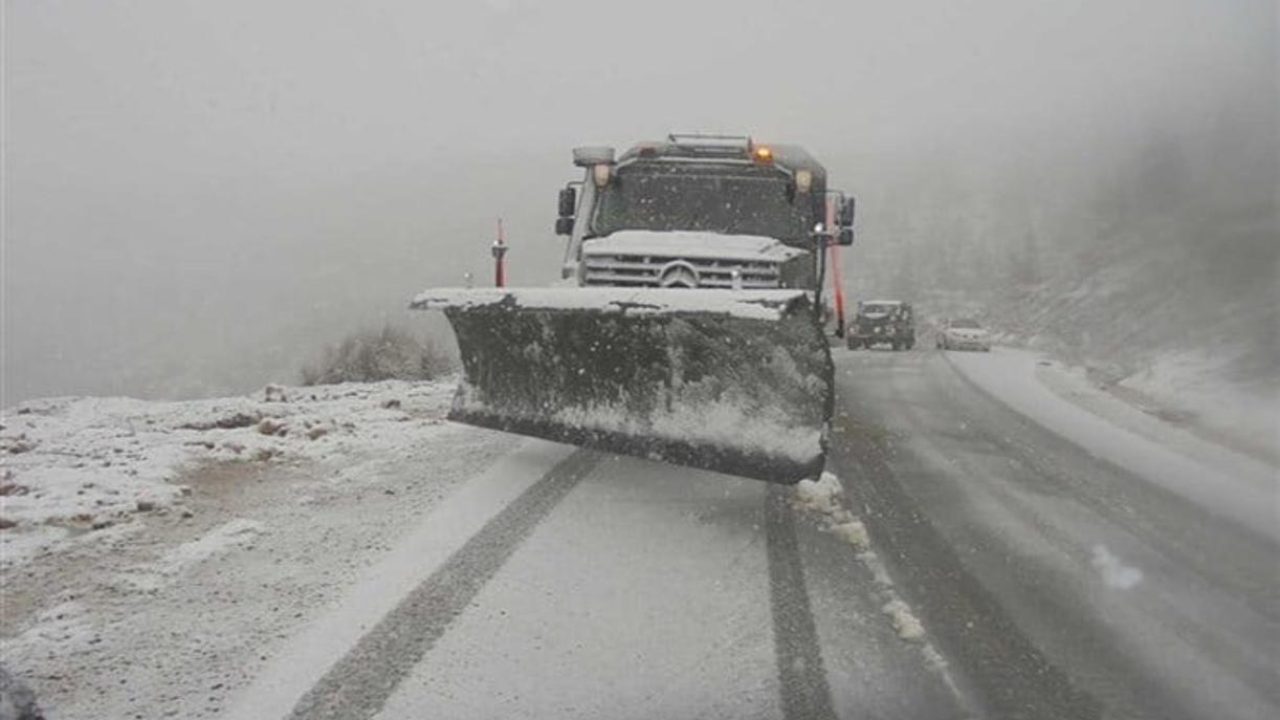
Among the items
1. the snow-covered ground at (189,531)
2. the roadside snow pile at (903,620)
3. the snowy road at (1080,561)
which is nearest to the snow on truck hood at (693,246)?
the snowy road at (1080,561)

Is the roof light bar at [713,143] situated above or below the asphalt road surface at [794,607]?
above

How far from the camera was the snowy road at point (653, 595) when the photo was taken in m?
3.23

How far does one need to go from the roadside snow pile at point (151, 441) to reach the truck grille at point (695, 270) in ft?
6.54

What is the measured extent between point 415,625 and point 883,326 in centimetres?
2113

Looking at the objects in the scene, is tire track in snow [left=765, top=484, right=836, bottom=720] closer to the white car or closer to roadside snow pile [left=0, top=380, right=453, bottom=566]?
roadside snow pile [left=0, top=380, right=453, bottom=566]

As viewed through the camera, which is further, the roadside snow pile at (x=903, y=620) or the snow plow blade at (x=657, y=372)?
the snow plow blade at (x=657, y=372)

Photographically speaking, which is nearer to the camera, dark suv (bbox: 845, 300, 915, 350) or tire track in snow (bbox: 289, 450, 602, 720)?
tire track in snow (bbox: 289, 450, 602, 720)

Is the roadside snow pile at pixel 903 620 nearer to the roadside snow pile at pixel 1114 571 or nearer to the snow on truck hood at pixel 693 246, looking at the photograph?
the roadside snow pile at pixel 1114 571

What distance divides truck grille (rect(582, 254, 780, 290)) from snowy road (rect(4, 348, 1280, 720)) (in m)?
1.61

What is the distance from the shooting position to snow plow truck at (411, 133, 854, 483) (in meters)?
5.03

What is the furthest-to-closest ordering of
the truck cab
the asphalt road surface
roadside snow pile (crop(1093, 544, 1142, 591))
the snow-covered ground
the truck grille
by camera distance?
the truck cab
the truck grille
roadside snow pile (crop(1093, 544, 1142, 591))
the snow-covered ground
the asphalt road surface

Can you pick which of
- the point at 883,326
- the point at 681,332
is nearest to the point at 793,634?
the point at 681,332

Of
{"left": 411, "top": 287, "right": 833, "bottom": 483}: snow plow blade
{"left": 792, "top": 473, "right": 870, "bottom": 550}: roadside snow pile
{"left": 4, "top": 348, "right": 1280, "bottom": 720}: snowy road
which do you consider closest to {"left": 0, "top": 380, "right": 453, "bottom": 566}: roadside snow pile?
{"left": 4, "top": 348, "right": 1280, "bottom": 720}: snowy road

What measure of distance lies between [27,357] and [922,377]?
193 ft
